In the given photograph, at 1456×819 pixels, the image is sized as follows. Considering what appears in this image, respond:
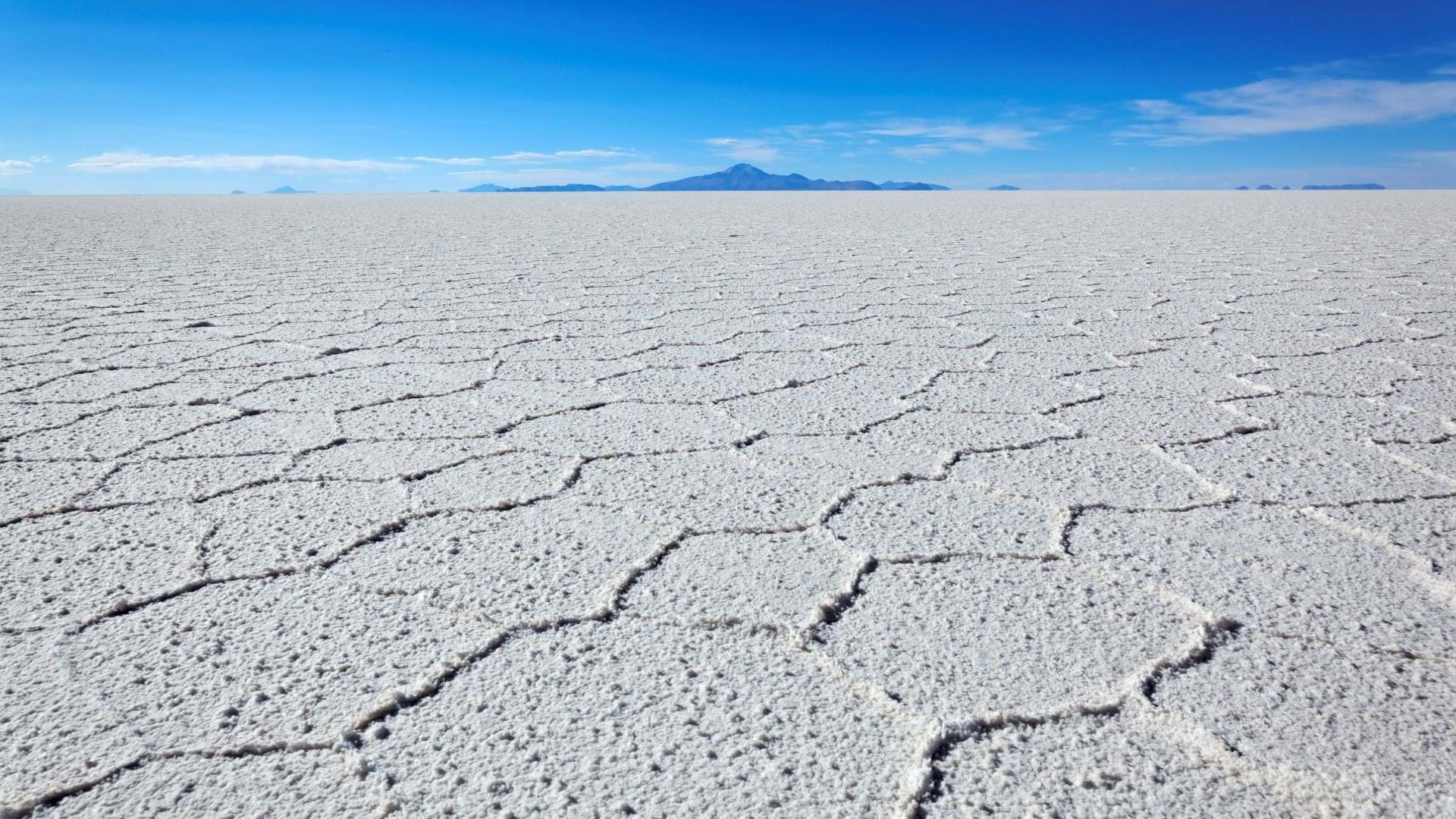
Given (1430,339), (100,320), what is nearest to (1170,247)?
(1430,339)

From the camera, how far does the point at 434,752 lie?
0.77 m

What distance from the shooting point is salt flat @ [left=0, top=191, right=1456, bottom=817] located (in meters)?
0.75

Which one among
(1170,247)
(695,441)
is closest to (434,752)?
(695,441)

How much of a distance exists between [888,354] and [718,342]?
47cm

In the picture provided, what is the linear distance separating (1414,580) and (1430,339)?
1824 millimetres

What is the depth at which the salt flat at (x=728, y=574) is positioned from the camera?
0.75 metres

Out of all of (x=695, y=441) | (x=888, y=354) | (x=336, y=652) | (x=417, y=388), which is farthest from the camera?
(x=888, y=354)

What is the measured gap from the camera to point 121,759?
756mm

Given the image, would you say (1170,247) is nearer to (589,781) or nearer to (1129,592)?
(1129,592)

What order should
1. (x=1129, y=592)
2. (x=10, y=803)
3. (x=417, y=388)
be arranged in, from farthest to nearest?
(x=417, y=388)
(x=1129, y=592)
(x=10, y=803)

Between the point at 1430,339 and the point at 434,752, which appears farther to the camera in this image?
the point at 1430,339

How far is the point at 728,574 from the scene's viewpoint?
3.58ft

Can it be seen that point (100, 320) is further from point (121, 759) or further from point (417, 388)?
point (121, 759)

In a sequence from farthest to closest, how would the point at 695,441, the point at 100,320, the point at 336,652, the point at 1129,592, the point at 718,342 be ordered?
1. the point at 100,320
2. the point at 718,342
3. the point at 695,441
4. the point at 1129,592
5. the point at 336,652
